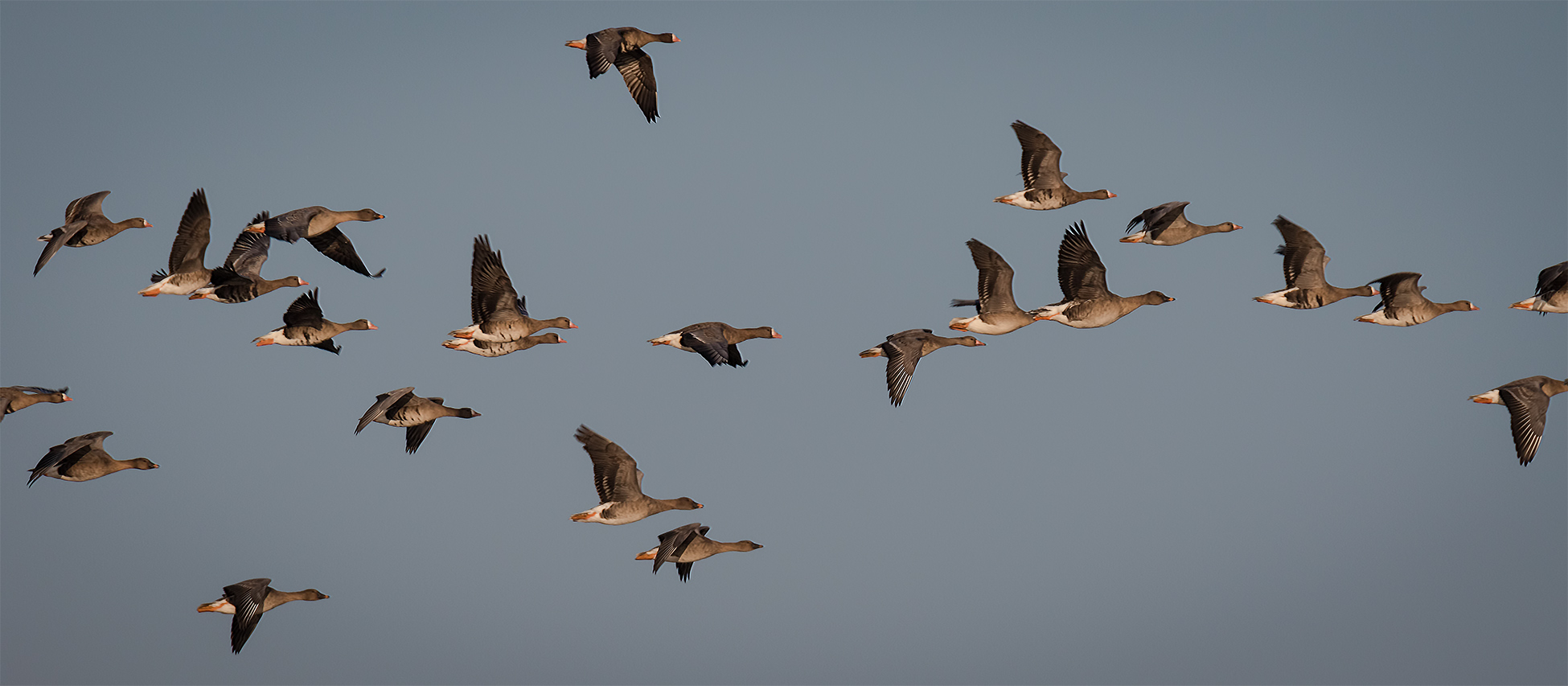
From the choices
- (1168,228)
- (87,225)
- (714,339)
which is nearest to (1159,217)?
(1168,228)

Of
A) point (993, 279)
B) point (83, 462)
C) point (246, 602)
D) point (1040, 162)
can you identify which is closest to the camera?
point (246, 602)

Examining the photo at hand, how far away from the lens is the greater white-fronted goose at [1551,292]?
29.6 m

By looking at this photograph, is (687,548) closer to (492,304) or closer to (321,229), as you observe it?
(492,304)

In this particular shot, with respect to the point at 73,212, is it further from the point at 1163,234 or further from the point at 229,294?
the point at 1163,234

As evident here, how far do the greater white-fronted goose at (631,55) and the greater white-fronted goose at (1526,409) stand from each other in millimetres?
17780

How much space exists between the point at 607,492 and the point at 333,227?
28.7 feet

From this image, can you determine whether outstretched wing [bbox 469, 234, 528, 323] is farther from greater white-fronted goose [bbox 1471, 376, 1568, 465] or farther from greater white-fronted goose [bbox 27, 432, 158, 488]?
greater white-fronted goose [bbox 1471, 376, 1568, 465]

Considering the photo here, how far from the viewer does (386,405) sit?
89.4 feet

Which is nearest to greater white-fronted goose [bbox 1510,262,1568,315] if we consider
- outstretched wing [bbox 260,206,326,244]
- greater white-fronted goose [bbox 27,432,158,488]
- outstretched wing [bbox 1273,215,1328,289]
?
outstretched wing [bbox 1273,215,1328,289]

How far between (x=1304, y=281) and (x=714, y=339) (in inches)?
501

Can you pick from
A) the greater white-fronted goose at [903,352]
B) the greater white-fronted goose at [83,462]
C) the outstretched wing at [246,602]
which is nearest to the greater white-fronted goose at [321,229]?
the greater white-fronted goose at [83,462]

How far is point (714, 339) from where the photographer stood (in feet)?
97.0

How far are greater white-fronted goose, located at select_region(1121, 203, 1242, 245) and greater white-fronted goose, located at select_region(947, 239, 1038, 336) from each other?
9.42 ft

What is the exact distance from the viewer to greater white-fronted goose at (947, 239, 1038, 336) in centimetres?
3112
